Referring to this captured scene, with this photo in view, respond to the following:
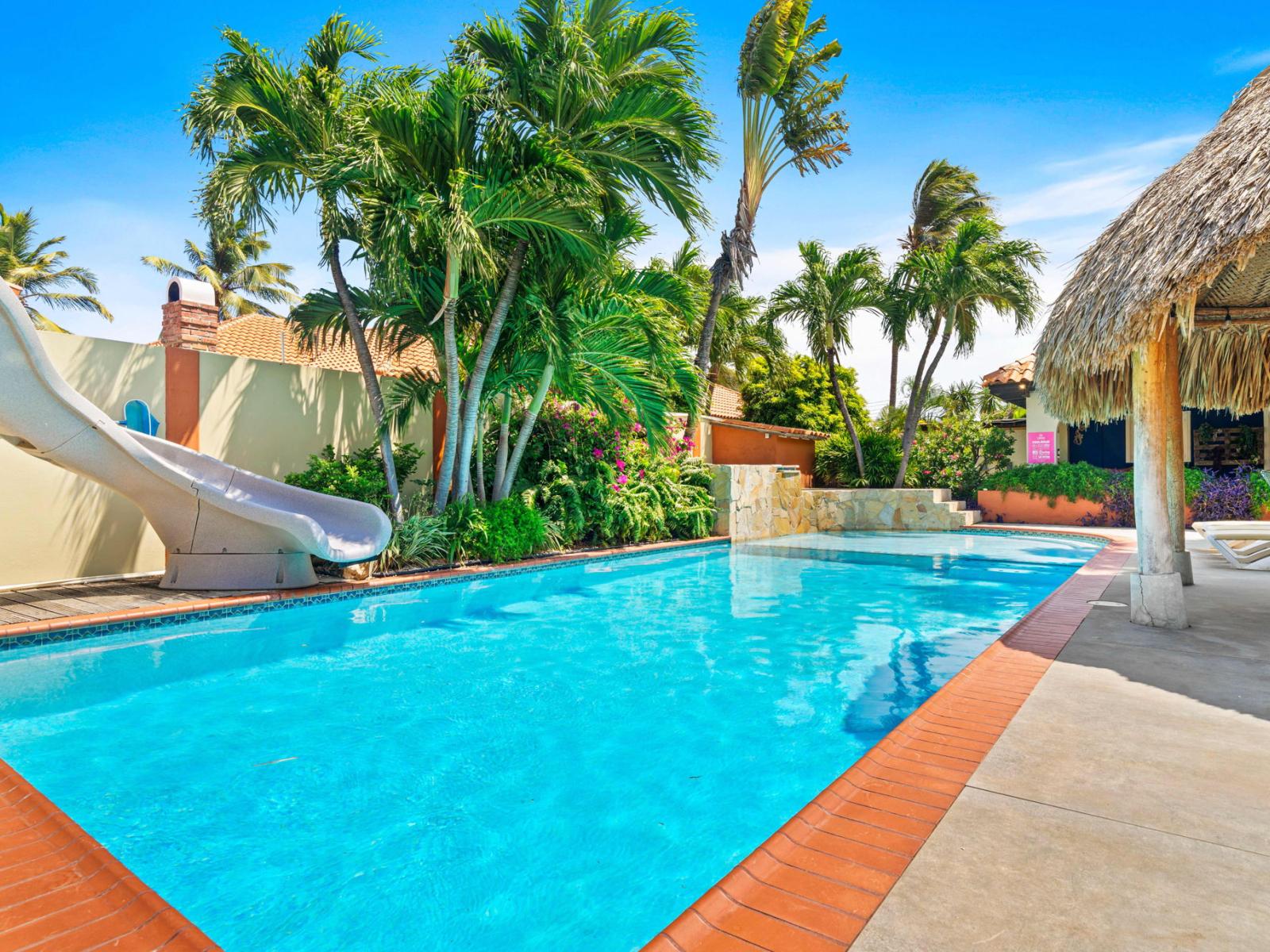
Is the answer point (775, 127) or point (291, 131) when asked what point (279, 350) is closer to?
point (291, 131)

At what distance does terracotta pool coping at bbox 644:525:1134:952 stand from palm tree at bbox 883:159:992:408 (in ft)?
58.7

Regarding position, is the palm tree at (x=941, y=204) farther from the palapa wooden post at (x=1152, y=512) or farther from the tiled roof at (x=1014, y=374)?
the palapa wooden post at (x=1152, y=512)

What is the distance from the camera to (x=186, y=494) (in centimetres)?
705

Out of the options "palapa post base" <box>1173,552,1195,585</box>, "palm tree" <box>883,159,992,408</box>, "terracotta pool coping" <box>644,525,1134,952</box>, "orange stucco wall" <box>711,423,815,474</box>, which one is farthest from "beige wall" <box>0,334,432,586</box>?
"palm tree" <box>883,159,992,408</box>

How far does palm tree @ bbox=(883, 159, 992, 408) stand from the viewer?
20.9 metres

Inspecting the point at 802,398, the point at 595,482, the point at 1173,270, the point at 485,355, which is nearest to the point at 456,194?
the point at 485,355

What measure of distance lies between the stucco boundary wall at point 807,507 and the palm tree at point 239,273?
31701mm

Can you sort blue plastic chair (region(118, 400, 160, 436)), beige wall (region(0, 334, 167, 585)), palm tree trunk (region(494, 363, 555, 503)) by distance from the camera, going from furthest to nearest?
palm tree trunk (region(494, 363, 555, 503))
blue plastic chair (region(118, 400, 160, 436))
beige wall (region(0, 334, 167, 585))

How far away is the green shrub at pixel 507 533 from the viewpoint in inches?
385

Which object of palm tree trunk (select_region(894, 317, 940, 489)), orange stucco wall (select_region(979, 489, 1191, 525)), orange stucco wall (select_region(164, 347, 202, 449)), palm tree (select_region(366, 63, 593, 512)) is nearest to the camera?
palm tree (select_region(366, 63, 593, 512))

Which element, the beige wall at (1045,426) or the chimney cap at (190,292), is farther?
the beige wall at (1045,426)

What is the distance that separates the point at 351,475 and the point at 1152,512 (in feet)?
29.1

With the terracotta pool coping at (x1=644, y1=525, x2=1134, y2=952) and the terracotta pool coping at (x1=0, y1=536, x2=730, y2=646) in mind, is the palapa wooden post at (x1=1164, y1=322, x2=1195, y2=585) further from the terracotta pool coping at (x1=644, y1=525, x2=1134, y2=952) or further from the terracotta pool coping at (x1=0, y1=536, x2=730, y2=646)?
the terracotta pool coping at (x1=0, y1=536, x2=730, y2=646)

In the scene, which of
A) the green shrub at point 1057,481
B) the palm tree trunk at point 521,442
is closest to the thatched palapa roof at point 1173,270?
the palm tree trunk at point 521,442
